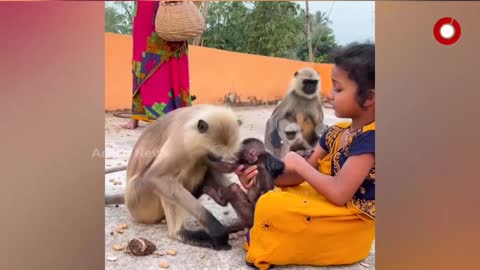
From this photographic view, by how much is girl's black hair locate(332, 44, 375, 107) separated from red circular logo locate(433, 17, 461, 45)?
0.54 feet

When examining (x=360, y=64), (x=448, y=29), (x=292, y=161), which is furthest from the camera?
(x=292, y=161)

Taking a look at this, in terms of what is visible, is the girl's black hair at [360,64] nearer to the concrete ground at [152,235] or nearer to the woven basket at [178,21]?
the concrete ground at [152,235]

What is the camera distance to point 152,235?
1.48 meters

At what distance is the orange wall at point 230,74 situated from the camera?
1.43 metres

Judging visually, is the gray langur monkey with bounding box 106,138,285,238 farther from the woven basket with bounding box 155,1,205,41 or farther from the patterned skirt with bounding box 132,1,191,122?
the woven basket with bounding box 155,1,205,41

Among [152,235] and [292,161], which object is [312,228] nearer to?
[292,161]

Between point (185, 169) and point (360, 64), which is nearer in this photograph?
point (360, 64)

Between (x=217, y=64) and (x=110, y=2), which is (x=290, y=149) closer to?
(x=217, y=64)

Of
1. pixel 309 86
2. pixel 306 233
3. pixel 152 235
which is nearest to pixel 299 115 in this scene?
pixel 309 86

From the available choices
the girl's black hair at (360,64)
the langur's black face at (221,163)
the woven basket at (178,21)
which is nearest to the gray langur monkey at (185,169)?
the langur's black face at (221,163)

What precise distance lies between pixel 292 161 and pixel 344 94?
0.78ft

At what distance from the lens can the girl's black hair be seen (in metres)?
1.34

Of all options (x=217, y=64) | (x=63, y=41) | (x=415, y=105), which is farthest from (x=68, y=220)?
(x=415, y=105)

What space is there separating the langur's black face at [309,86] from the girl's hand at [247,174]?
26 cm
